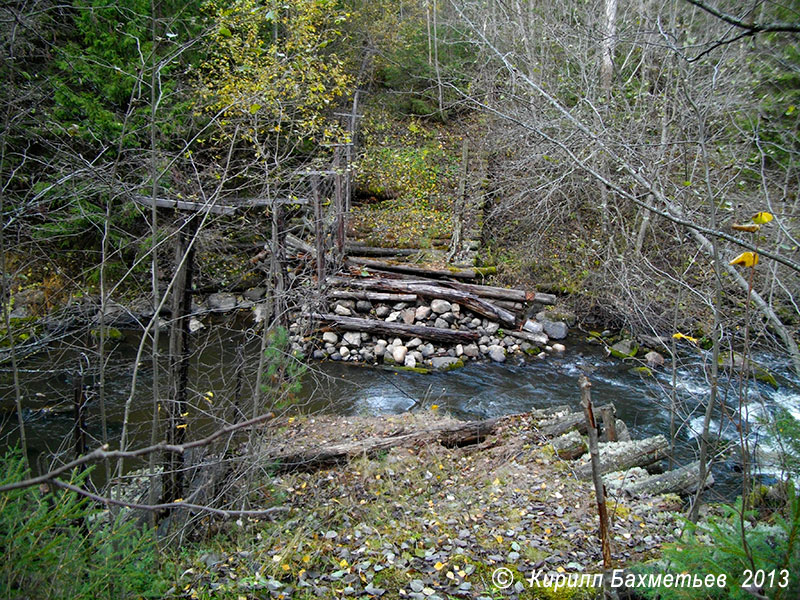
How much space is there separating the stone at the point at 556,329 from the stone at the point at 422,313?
2.44 metres

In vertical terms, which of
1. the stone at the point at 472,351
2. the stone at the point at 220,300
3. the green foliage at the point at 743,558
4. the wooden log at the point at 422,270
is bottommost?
the stone at the point at 472,351

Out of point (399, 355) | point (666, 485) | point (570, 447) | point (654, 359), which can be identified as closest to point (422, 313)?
point (399, 355)

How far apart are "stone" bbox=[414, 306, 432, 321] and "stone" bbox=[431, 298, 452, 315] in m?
0.13

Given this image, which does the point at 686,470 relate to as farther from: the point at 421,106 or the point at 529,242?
the point at 421,106

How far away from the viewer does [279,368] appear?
4996 millimetres

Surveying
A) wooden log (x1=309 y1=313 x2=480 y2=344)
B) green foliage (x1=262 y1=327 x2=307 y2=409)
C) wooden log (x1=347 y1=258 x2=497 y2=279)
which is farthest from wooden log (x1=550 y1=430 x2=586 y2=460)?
wooden log (x1=347 y1=258 x2=497 y2=279)

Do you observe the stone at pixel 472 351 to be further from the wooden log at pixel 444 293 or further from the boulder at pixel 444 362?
the wooden log at pixel 444 293

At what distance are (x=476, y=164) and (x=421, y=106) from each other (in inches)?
124

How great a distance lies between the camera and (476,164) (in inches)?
630

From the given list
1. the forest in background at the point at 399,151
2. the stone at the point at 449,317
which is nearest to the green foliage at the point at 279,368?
the forest in background at the point at 399,151

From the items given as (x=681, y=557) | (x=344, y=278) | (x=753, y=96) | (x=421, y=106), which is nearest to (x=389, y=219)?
(x=344, y=278)

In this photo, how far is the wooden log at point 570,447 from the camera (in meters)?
5.60
